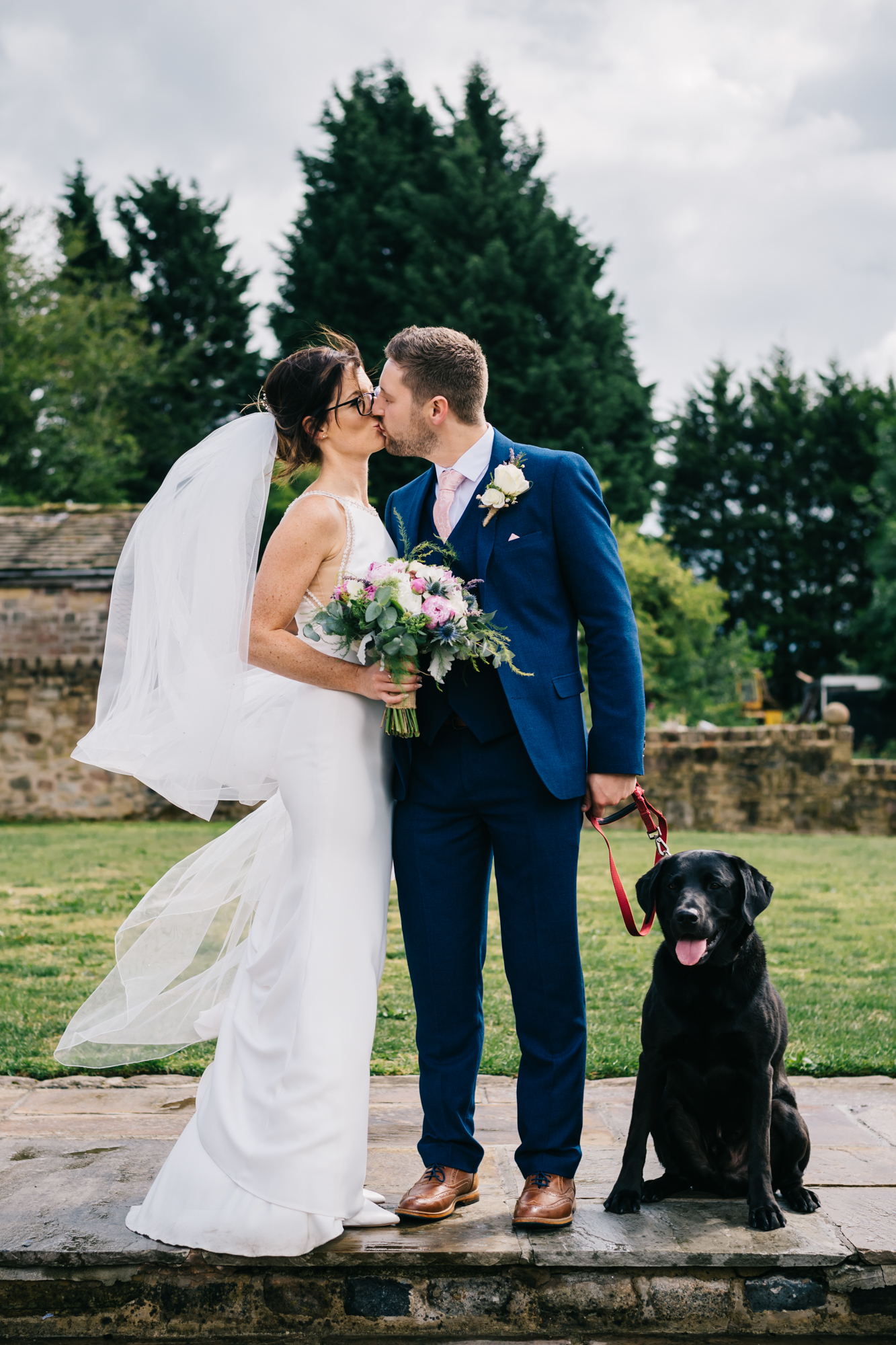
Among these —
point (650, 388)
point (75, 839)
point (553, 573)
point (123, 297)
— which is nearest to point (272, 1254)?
point (553, 573)

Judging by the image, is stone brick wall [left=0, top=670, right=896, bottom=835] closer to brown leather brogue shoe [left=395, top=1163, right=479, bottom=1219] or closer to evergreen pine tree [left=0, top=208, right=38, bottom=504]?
evergreen pine tree [left=0, top=208, right=38, bottom=504]

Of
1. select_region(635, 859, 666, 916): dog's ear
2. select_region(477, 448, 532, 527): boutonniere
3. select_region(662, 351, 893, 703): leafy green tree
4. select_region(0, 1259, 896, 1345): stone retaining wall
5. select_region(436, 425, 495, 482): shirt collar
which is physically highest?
select_region(662, 351, 893, 703): leafy green tree

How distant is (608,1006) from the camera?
580 cm

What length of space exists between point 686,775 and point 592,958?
1137 centimetres

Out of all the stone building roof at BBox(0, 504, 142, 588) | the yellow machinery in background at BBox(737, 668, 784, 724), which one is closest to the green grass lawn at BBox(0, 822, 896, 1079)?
the stone building roof at BBox(0, 504, 142, 588)

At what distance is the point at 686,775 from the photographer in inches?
712

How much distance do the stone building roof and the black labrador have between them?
1566 cm

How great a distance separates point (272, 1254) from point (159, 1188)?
1.23ft

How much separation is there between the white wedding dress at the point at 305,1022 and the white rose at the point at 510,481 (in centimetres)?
42

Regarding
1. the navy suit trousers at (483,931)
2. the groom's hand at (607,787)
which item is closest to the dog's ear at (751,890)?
the groom's hand at (607,787)

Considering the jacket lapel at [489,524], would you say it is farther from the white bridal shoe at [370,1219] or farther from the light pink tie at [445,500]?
the white bridal shoe at [370,1219]

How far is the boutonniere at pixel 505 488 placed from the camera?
296 cm

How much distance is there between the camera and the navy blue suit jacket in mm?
2973

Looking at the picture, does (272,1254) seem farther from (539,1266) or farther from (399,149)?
(399,149)
